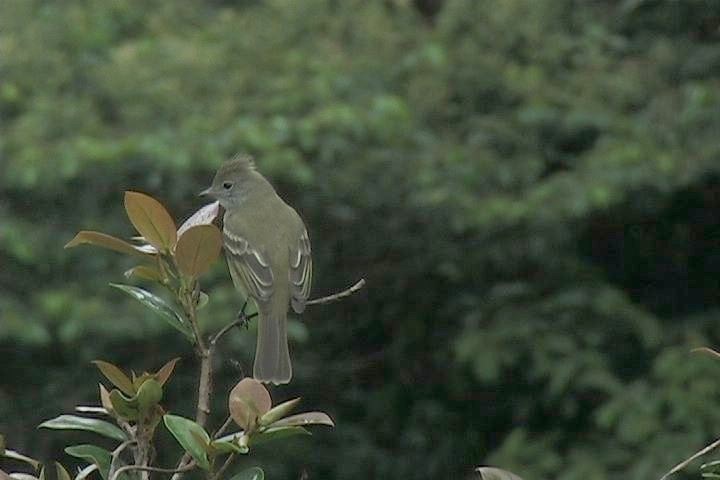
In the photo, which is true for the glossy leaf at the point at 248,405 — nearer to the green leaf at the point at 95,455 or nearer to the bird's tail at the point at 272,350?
the green leaf at the point at 95,455

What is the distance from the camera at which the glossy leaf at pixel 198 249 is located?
74.5 inches

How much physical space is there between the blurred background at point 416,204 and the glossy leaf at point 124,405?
468 centimetres

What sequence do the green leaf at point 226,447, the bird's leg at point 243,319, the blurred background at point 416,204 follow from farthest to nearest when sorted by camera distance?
the blurred background at point 416,204, the bird's leg at point 243,319, the green leaf at point 226,447

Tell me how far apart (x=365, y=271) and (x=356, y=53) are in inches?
41.3

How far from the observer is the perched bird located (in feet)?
12.5

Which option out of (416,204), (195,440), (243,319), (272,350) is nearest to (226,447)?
(195,440)

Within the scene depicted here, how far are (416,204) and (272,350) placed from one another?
3505mm

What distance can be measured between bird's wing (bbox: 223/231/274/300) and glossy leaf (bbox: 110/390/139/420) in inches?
80.7

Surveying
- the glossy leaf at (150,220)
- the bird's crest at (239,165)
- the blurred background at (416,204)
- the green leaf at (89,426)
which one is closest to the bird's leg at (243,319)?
the glossy leaf at (150,220)

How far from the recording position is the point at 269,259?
3.87 m

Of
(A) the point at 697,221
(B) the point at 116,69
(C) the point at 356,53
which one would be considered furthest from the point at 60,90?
(A) the point at 697,221

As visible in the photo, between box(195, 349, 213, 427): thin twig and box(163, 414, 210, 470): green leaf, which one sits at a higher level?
box(195, 349, 213, 427): thin twig

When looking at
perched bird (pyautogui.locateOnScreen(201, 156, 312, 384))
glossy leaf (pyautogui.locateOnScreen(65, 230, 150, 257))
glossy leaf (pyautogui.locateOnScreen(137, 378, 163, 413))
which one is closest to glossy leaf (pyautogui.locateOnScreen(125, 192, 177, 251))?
glossy leaf (pyautogui.locateOnScreen(65, 230, 150, 257))

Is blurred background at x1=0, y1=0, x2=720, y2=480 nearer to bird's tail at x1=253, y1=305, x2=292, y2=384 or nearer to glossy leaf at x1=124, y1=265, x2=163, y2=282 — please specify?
bird's tail at x1=253, y1=305, x2=292, y2=384
